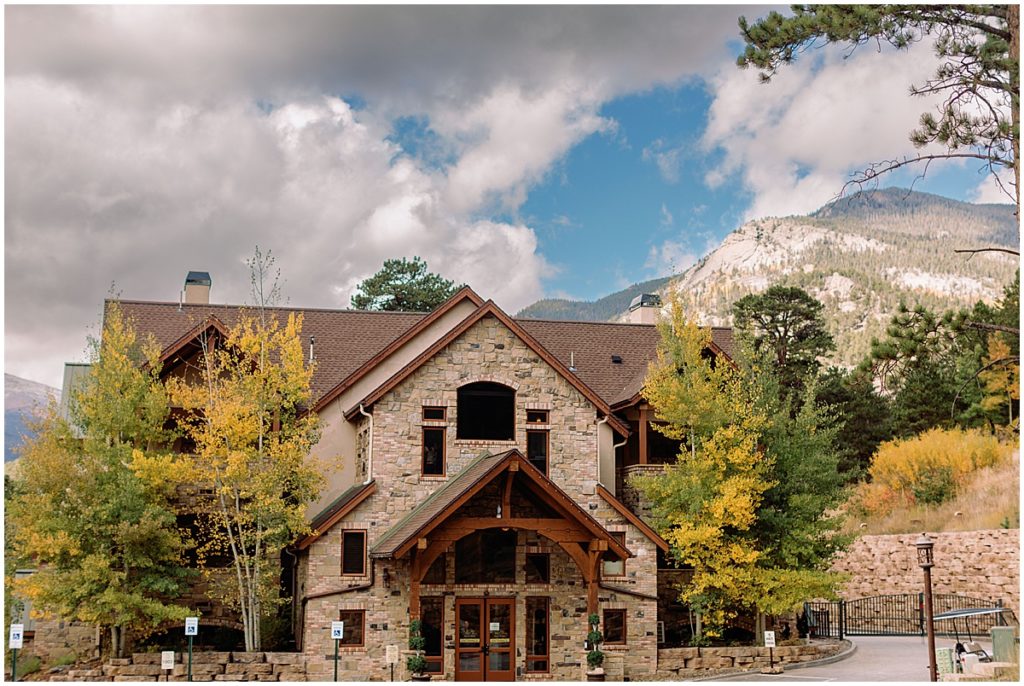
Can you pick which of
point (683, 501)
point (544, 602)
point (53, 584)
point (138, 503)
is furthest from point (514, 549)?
point (53, 584)

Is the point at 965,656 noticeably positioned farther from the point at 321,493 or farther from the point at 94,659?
the point at 94,659

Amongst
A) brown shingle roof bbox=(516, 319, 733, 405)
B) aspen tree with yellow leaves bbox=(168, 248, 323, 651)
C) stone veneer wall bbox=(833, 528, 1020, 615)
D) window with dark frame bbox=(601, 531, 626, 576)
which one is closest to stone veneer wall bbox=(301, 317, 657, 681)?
window with dark frame bbox=(601, 531, 626, 576)

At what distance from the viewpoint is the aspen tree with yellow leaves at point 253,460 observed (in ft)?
80.0

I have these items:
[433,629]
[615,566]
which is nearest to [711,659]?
[615,566]

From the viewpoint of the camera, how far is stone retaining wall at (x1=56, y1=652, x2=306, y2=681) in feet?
75.3

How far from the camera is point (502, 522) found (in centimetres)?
2391

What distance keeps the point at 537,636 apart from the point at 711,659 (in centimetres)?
419

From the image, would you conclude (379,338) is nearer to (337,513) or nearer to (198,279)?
(198,279)

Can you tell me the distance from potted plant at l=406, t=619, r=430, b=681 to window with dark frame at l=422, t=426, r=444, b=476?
3831mm

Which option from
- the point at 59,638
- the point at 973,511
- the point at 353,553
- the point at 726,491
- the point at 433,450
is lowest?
the point at 59,638

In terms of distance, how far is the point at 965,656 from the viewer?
22469 mm

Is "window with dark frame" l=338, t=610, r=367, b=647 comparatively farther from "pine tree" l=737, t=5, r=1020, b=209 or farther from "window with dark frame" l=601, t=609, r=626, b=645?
"pine tree" l=737, t=5, r=1020, b=209

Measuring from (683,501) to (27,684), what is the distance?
592 inches

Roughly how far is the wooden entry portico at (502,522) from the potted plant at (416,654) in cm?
37
